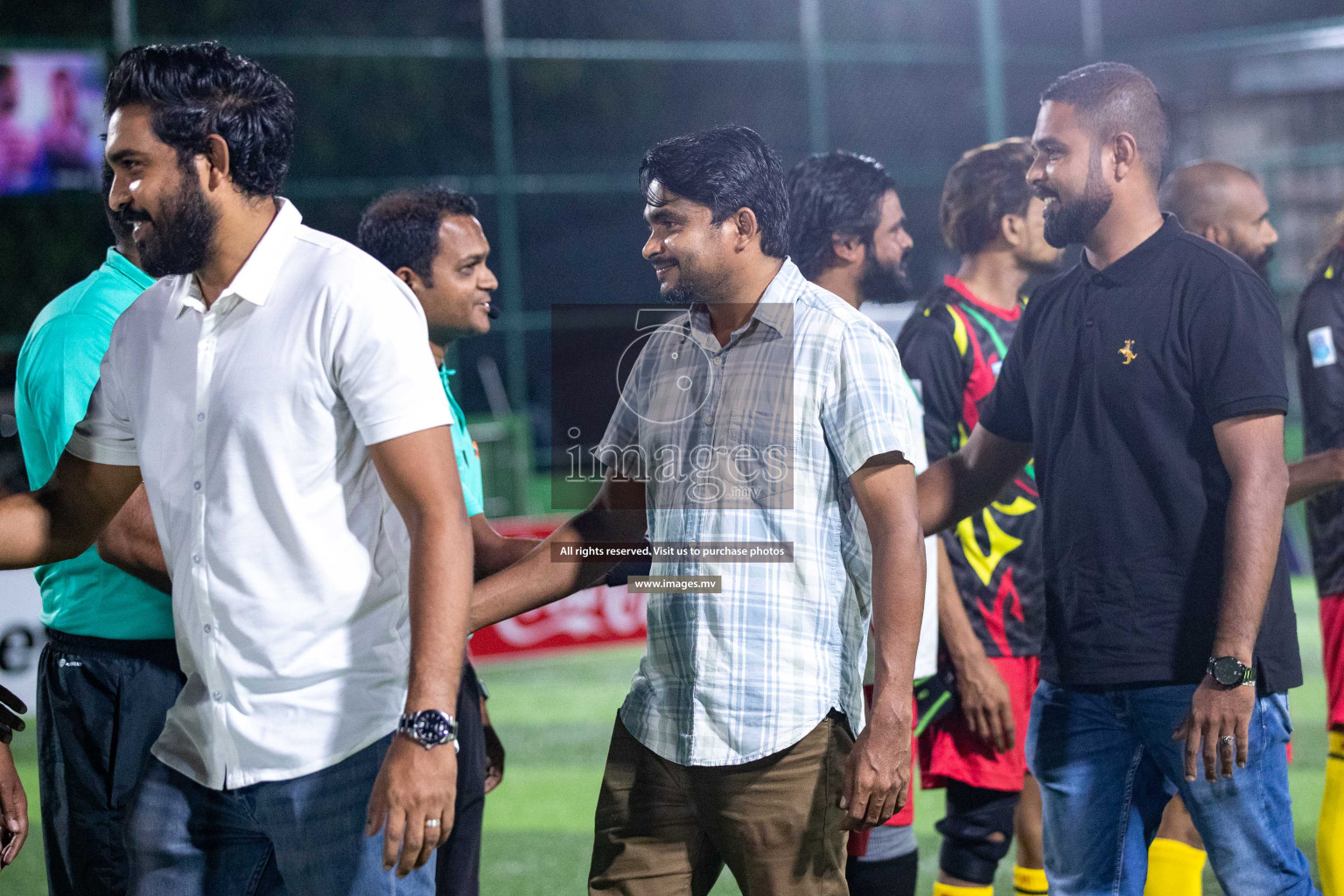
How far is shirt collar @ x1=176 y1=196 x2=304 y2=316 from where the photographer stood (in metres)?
2.17

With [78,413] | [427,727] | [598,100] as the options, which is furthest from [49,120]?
[598,100]

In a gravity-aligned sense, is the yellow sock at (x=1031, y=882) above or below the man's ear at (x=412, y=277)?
below

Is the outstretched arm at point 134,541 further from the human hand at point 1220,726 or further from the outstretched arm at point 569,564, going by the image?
the human hand at point 1220,726

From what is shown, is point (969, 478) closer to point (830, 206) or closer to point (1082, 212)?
point (1082, 212)

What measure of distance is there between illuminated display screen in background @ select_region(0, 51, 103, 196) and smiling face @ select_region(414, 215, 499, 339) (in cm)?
805

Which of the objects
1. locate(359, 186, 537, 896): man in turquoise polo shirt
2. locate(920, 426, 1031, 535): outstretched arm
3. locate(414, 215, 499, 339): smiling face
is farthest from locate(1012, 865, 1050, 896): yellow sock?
locate(414, 215, 499, 339): smiling face

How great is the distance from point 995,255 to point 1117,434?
137 cm

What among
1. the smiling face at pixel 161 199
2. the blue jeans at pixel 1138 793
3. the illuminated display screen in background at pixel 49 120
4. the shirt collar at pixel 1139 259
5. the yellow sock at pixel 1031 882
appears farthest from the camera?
the illuminated display screen in background at pixel 49 120

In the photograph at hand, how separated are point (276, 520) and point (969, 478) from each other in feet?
5.13

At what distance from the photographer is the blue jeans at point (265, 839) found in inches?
84.4

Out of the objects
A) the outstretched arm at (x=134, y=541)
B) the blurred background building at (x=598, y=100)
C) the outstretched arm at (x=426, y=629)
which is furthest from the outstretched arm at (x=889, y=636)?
the blurred background building at (x=598, y=100)

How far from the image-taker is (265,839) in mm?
2246

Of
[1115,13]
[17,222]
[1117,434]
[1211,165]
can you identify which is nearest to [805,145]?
[1115,13]

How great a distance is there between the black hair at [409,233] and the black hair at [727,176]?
976 millimetres
